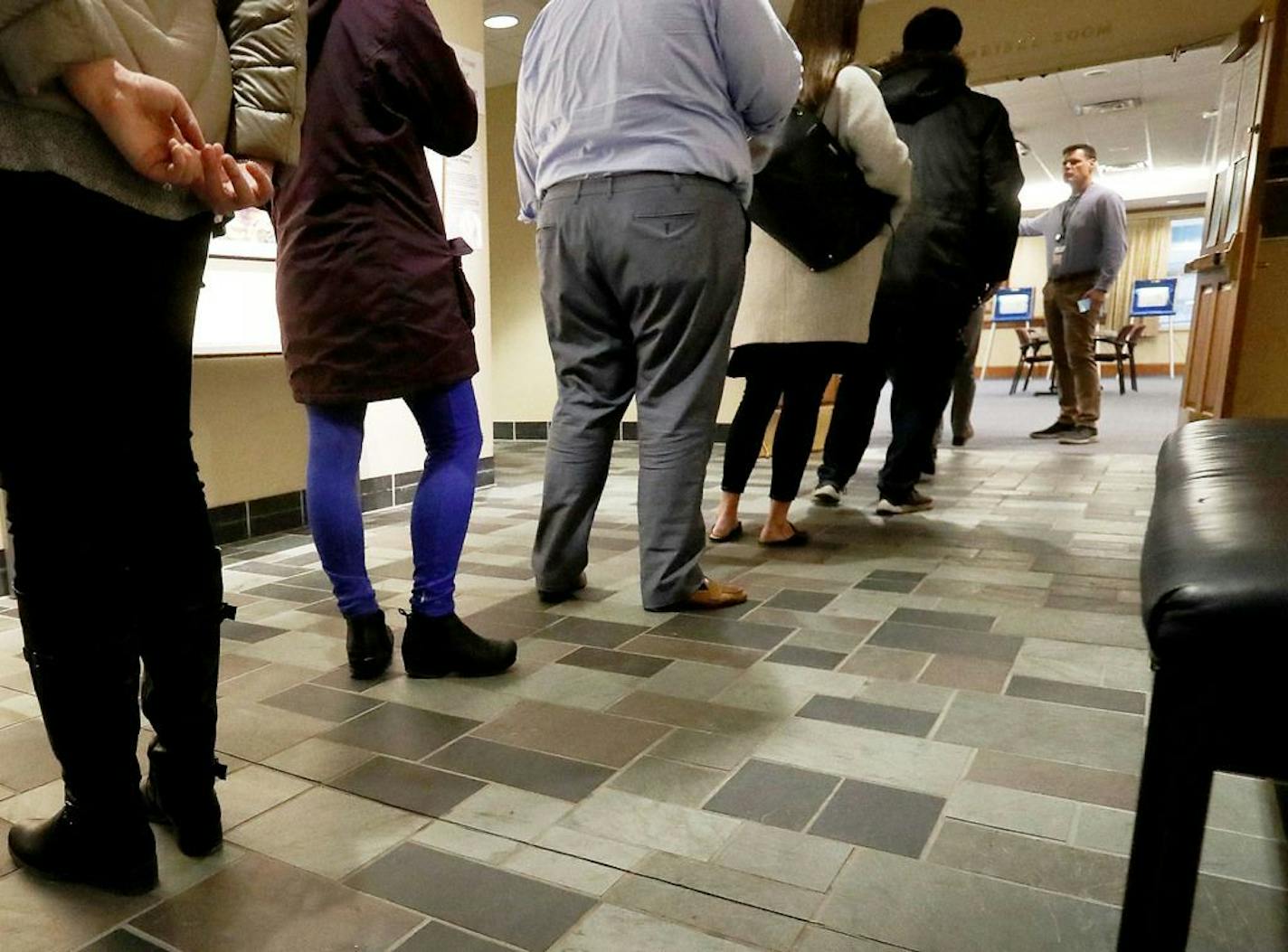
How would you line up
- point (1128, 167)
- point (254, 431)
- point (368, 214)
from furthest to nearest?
point (1128, 167)
point (254, 431)
point (368, 214)

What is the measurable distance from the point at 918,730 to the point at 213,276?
2.36 m

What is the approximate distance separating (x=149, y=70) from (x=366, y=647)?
1007 mm

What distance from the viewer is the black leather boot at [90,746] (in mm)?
898

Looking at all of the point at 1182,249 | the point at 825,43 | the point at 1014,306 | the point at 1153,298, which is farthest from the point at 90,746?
the point at 1182,249

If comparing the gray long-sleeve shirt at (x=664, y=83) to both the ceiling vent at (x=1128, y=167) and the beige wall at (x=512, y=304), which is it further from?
the ceiling vent at (x=1128, y=167)

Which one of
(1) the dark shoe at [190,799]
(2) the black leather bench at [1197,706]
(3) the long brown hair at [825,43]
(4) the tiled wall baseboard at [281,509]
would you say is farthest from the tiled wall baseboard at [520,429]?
(2) the black leather bench at [1197,706]

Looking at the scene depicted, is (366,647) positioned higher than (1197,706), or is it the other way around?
(1197,706)

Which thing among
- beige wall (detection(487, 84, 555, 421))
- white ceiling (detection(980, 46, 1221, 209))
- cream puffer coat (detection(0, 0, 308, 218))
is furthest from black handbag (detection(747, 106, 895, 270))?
white ceiling (detection(980, 46, 1221, 209))

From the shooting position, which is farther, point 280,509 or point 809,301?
point 280,509

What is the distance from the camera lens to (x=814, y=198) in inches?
88.4

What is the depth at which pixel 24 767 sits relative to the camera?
1.27 meters

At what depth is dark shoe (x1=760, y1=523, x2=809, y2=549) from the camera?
8.45ft

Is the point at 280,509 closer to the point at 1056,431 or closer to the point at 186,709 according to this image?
the point at 186,709

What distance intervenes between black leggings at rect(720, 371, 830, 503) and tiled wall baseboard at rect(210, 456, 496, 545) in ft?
3.85
